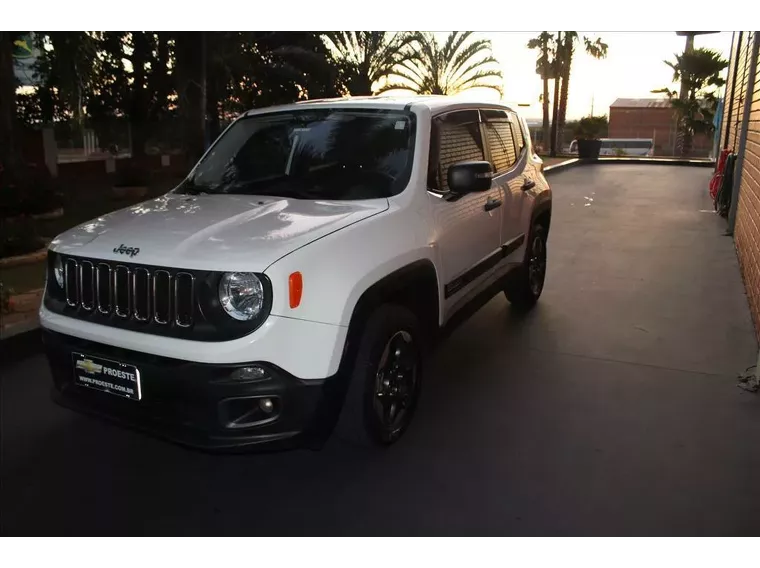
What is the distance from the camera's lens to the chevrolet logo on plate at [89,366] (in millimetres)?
3166

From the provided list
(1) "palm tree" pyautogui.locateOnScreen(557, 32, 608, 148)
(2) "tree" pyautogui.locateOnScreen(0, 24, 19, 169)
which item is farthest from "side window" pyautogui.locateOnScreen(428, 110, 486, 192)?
(1) "palm tree" pyautogui.locateOnScreen(557, 32, 608, 148)

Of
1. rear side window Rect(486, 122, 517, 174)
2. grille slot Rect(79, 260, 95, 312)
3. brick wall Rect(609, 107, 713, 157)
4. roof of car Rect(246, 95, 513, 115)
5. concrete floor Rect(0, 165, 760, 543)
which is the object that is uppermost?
brick wall Rect(609, 107, 713, 157)

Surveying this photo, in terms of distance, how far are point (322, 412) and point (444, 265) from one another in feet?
4.67

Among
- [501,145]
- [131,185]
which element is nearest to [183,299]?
[501,145]

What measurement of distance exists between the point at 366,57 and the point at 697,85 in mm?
13311

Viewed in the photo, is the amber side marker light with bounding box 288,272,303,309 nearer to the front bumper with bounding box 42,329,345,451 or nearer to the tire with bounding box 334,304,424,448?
the front bumper with bounding box 42,329,345,451

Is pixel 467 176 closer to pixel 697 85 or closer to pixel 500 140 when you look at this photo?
pixel 500 140

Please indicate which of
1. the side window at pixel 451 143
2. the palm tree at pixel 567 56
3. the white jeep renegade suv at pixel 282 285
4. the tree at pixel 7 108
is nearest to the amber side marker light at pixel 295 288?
the white jeep renegade suv at pixel 282 285

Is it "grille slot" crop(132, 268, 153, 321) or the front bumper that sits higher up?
"grille slot" crop(132, 268, 153, 321)

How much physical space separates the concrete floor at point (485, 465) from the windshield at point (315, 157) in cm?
149

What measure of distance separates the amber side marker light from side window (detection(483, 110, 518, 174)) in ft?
8.88

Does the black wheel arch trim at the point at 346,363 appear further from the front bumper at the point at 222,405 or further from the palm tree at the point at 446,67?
the palm tree at the point at 446,67

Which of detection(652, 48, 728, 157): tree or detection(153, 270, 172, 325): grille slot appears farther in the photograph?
detection(652, 48, 728, 157): tree

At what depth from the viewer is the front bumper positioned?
2885 millimetres
